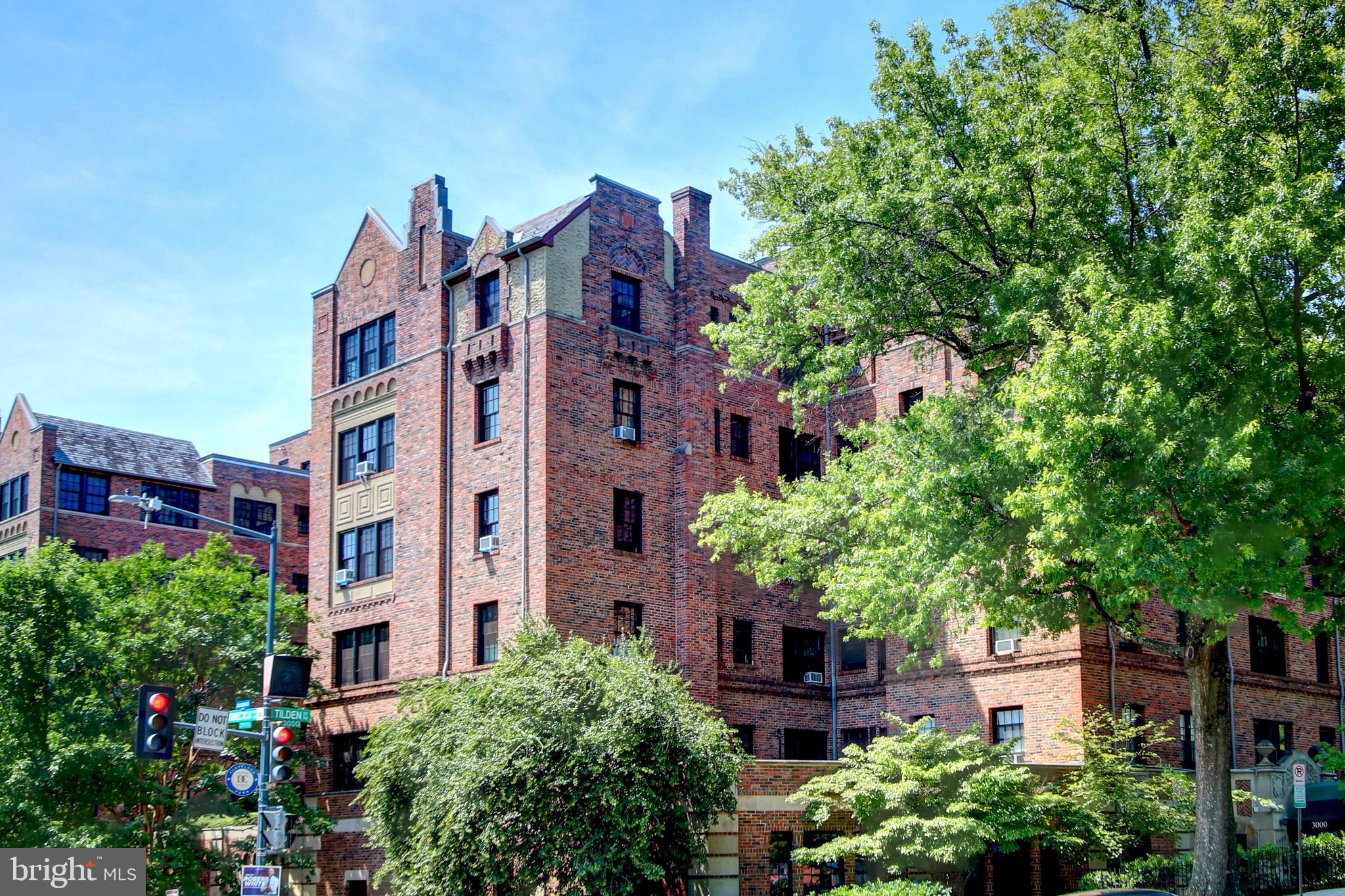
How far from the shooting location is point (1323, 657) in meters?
43.8

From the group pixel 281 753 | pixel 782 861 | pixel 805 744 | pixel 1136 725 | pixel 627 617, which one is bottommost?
pixel 782 861

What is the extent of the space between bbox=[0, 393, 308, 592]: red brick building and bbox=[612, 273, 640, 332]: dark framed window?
21.1 m

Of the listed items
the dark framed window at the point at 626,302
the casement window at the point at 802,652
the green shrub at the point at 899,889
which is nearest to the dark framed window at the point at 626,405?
the dark framed window at the point at 626,302

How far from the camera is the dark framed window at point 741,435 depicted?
1559 inches

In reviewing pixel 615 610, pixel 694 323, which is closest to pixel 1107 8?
pixel 694 323

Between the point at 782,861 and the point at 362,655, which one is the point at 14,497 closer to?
the point at 362,655

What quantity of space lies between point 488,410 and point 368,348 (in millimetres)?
6330

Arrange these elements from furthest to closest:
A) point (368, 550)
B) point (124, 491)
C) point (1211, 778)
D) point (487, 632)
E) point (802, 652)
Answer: point (124, 491)
point (802, 652)
point (368, 550)
point (487, 632)
point (1211, 778)

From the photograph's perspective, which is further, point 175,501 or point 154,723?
point 175,501

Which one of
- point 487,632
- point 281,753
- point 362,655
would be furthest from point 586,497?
point 281,753

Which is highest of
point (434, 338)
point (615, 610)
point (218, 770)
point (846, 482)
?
point (434, 338)

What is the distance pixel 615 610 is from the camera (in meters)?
35.5

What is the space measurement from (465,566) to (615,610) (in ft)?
13.5

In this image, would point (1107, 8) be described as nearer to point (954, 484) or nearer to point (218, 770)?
point (954, 484)
